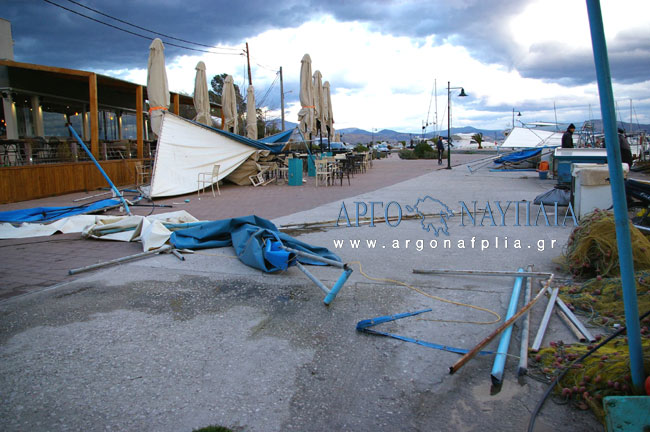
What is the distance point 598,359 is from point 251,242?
12.3 ft

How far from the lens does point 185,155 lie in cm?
1310

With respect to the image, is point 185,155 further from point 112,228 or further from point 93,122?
point 112,228

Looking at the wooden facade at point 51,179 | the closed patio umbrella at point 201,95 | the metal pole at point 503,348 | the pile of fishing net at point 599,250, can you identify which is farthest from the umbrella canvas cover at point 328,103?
the metal pole at point 503,348

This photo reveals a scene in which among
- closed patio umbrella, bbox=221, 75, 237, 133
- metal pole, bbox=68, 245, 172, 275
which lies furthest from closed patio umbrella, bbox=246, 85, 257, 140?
metal pole, bbox=68, 245, 172, 275

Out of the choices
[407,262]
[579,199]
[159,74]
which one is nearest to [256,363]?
[407,262]

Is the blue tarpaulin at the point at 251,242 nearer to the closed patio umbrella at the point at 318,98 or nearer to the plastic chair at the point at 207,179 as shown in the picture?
the plastic chair at the point at 207,179

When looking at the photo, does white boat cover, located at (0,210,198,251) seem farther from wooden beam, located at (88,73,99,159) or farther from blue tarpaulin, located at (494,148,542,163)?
blue tarpaulin, located at (494,148,542,163)

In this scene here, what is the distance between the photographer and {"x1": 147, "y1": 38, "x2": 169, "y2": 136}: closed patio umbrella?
13539mm

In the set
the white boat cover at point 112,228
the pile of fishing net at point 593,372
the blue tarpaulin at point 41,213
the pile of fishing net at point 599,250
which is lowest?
the pile of fishing net at point 593,372

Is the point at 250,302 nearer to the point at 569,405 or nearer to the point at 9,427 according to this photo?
the point at 9,427

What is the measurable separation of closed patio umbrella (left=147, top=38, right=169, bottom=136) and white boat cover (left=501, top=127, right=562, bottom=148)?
55.7ft

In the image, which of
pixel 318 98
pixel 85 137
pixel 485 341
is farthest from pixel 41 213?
pixel 318 98

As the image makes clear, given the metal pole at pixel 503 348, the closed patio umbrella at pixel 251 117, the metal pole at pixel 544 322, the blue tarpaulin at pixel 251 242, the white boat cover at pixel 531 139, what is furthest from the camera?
the white boat cover at pixel 531 139

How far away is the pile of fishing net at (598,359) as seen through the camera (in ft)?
8.32
